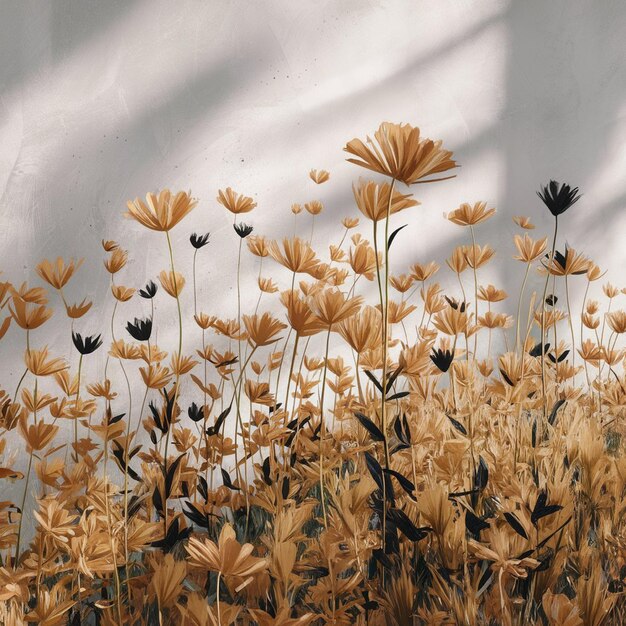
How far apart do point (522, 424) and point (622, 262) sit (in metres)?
2.50

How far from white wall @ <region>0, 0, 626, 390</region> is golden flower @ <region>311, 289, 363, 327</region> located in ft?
4.24

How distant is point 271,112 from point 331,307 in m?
1.56

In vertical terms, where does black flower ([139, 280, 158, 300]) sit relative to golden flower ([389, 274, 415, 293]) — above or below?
below

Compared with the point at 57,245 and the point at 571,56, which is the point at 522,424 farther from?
the point at 571,56

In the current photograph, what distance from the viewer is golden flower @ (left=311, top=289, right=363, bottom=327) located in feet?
1.66

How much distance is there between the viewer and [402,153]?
41 cm

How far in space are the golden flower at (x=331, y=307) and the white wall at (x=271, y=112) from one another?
129 centimetres

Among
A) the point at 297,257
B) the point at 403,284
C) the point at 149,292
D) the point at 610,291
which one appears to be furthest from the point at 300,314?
the point at 610,291

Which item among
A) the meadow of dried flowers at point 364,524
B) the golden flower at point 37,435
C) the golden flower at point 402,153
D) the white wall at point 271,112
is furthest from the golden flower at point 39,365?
the white wall at point 271,112

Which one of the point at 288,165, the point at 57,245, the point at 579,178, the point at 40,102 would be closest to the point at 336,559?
the point at 57,245

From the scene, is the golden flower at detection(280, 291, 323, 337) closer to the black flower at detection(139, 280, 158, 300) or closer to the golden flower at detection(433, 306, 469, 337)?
the golden flower at detection(433, 306, 469, 337)

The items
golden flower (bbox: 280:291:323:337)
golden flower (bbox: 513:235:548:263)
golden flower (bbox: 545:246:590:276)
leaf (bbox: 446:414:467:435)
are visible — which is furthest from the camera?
golden flower (bbox: 513:235:548:263)

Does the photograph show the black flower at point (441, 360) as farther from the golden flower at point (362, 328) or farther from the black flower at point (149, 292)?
the black flower at point (149, 292)

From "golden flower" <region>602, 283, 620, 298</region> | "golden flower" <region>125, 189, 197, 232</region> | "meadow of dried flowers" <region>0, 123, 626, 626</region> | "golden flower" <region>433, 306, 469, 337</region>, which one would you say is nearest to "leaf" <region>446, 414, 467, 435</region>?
"meadow of dried flowers" <region>0, 123, 626, 626</region>
